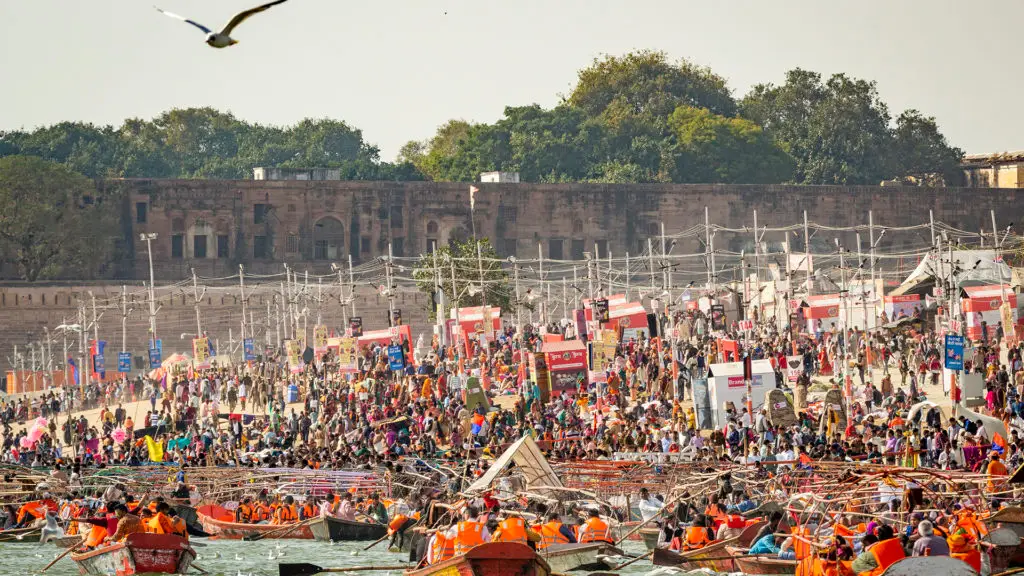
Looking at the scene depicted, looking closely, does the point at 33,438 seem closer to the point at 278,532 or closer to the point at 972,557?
the point at 278,532

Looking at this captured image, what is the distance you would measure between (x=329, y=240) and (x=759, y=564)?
65.1 meters

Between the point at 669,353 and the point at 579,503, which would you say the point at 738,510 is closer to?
the point at 579,503

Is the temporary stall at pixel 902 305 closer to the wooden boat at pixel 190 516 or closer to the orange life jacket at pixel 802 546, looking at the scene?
the wooden boat at pixel 190 516

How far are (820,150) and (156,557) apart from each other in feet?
268

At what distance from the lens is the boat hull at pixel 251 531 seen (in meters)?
28.1

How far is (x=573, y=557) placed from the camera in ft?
71.4

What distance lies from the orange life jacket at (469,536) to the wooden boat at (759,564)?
327 cm

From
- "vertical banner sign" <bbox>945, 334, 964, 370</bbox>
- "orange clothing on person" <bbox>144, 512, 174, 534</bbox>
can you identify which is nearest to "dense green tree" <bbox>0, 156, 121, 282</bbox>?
"vertical banner sign" <bbox>945, 334, 964, 370</bbox>

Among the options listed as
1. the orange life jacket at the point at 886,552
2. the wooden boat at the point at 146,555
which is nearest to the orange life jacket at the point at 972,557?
the orange life jacket at the point at 886,552

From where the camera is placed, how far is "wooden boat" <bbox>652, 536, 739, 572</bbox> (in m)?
21.3

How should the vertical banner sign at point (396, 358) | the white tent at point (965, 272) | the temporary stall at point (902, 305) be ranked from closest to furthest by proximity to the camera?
the vertical banner sign at point (396, 358)
the temporary stall at point (902, 305)
the white tent at point (965, 272)

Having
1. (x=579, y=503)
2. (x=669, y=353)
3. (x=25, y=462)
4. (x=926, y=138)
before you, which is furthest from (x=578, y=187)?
(x=579, y=503)

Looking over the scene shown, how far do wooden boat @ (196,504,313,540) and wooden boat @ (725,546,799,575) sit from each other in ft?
29.2

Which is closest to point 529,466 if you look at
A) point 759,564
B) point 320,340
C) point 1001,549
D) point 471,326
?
point 759,564
